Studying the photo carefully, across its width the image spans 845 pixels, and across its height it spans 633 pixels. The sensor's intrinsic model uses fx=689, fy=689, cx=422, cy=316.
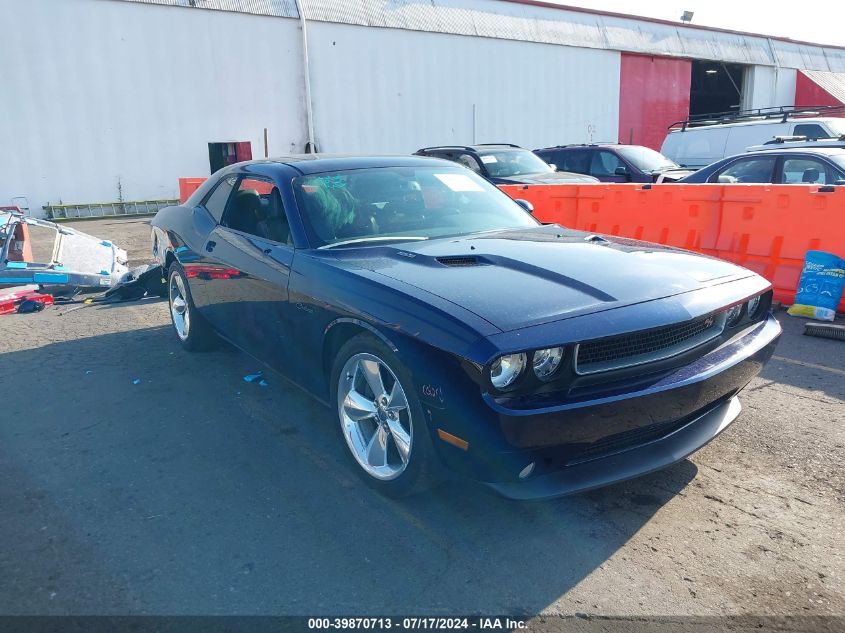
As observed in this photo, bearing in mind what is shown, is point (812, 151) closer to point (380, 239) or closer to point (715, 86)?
point (380, 239)

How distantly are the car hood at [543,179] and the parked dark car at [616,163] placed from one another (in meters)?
0.94

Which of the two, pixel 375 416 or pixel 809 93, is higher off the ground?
pixel 809 93

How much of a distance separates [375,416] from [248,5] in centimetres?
2053

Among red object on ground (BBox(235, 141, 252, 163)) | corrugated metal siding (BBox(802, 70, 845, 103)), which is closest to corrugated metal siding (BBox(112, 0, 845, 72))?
corrugated metal siding (BBox(802, 70, 845, 103))

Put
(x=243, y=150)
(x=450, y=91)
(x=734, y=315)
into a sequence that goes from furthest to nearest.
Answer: (x=450, y=91) → (x=243, y=150) → (x=734, y=315)

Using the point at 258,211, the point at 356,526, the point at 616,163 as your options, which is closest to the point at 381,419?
the point at 356,526

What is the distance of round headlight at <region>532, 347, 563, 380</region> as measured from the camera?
103 inches

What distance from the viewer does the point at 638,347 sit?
280cm

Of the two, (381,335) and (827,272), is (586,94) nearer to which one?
(827,272)

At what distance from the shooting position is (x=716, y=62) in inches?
1232

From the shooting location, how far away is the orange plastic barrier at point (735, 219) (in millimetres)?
6449

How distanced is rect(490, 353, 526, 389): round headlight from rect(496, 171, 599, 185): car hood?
8.66m

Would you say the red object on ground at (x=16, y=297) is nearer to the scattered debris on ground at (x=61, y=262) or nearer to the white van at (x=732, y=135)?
the scattered debris on ground at (x=61, y=262)

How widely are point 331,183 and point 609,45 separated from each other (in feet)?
88.2
